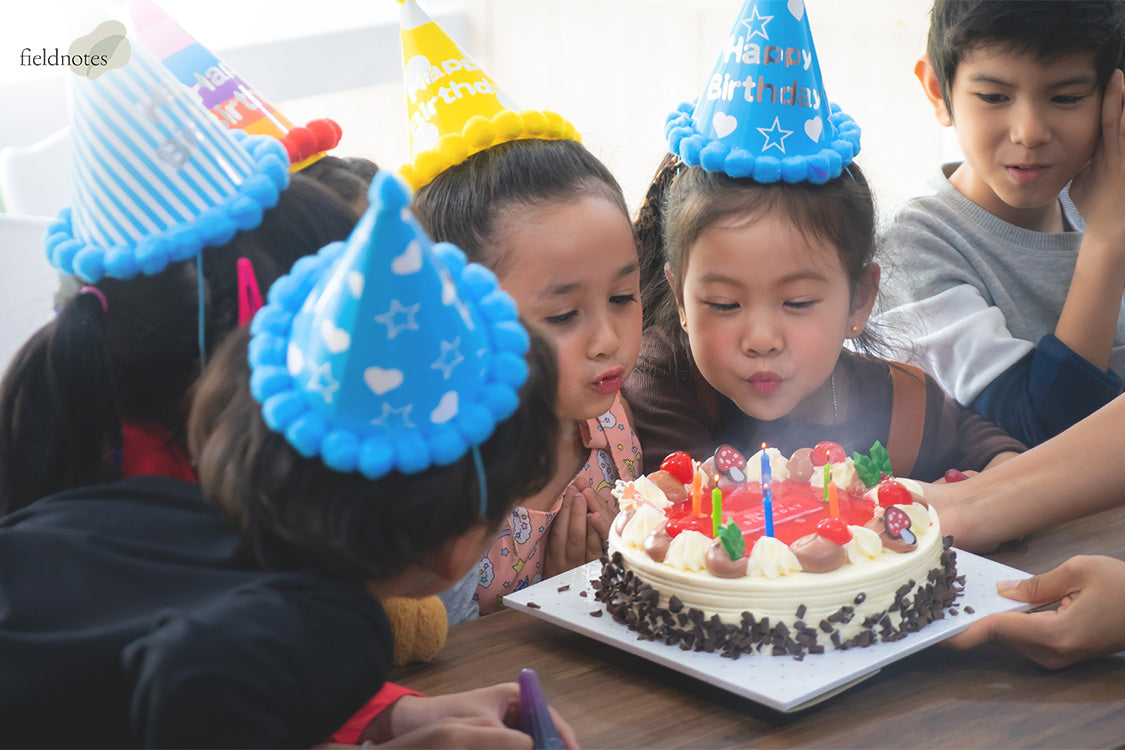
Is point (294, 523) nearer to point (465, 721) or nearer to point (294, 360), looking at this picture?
point (294, 360)

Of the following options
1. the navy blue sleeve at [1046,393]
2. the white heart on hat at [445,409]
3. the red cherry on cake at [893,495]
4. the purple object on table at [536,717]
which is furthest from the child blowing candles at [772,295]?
the white heart on hat at [445,409]

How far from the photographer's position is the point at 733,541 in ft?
3.67

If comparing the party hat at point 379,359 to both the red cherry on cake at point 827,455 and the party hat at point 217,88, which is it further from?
the red cherry on cake at point 827,455

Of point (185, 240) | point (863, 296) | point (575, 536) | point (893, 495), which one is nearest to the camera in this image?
A: point (185, 240)

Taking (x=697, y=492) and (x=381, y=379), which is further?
(x=697, y=492)

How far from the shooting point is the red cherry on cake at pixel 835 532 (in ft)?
3.76

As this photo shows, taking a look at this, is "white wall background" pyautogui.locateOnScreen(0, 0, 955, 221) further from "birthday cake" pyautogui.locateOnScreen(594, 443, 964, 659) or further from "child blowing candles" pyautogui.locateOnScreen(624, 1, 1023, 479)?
"birthday cake" pyautogui.locateOnScreen(594, 443, 964, 659)

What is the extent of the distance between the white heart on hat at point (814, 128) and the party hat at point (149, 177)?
0.85 meters

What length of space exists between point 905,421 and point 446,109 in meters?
0.90

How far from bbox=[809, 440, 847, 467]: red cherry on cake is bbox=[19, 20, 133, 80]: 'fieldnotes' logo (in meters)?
0.94

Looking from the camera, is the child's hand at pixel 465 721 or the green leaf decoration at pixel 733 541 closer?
the child's hand at pixel 465 721

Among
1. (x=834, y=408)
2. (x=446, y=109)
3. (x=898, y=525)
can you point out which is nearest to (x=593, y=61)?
(x=834, y=408)

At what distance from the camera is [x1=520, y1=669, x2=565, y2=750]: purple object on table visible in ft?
3.06

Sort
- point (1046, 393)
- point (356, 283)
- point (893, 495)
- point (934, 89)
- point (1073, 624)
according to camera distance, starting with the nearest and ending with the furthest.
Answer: point (356, 283) < point (1073, 624) < point (893, 495) < point (1046, 393) < point (934, 89)
